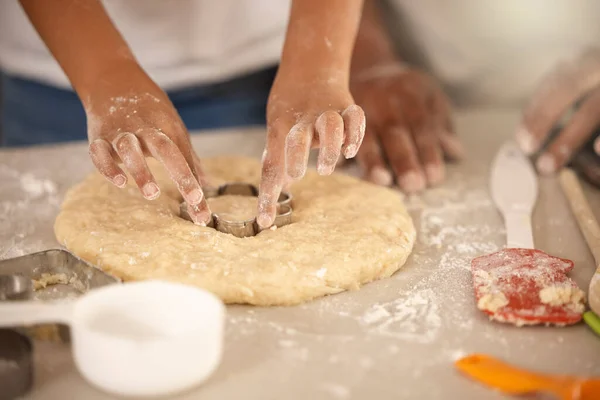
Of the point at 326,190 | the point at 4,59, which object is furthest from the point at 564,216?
the point at 4,59

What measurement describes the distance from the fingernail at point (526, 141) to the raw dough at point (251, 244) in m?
0.57

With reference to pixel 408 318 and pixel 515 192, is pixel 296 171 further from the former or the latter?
pixel 515 192

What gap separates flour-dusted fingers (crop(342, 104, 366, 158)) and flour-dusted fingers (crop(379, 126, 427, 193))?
1.39 feet

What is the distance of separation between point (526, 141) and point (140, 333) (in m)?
1.31

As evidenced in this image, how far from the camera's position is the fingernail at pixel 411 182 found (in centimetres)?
162

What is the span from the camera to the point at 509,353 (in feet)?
3.21

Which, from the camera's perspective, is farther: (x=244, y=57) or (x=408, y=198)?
(x=244, y=57)

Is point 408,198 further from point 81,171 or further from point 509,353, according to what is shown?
point 81,171

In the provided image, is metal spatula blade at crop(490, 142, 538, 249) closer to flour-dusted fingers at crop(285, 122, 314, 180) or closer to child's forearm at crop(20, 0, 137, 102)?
flour-dusted fingers at crop(285, 122, 314, 180)

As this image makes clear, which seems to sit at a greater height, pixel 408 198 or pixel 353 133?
pixel 353 133

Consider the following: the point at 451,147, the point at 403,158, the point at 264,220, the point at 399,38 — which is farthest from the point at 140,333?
the point at 399,38

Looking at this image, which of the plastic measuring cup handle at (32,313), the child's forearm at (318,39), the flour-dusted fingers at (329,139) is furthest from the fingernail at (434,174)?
the plastic measuring cup handle at (32,313)

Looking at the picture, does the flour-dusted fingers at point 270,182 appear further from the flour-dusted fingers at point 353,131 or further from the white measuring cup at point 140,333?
the white measuring cup at point 140,333

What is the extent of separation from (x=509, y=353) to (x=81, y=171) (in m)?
1.21
